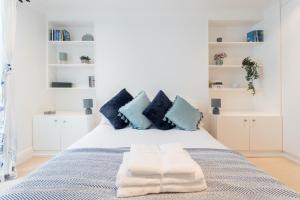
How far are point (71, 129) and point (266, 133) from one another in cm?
291

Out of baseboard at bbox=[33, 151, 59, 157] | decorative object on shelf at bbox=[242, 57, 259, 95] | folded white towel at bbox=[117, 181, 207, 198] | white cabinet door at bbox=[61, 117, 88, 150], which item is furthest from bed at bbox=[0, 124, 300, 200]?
decorative object on shelf at bbox=[242, 57, 259, 95]

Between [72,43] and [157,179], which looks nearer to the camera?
[157,179]

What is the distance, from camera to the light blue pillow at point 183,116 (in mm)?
3371

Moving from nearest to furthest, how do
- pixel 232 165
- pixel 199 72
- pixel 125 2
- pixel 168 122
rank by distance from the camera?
pixel 232 165 < pixel 168 122 < pixel 125 2 < pixel 199 72

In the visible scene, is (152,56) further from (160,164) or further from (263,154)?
(160,164)

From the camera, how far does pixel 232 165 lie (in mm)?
1681

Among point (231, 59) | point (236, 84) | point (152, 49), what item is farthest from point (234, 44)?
point (152, 49)

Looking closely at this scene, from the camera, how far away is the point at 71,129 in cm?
400

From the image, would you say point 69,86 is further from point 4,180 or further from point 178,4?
point 178,4

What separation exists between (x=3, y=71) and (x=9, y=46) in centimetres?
31

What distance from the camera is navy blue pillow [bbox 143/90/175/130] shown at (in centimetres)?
343

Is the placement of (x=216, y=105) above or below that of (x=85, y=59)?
below

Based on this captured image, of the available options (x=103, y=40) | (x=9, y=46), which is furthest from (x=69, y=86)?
(x=9, y=46)

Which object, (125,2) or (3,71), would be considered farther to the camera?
(125,2)
